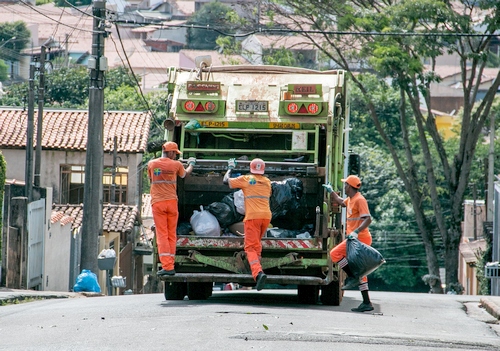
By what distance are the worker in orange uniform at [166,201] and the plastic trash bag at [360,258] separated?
6.59 feet

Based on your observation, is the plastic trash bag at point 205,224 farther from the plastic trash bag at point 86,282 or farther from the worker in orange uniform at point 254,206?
the plastic trash bag at point 86,282

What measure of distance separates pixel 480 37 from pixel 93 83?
10111 mm

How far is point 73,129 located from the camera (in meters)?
33.4

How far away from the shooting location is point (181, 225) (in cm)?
1270

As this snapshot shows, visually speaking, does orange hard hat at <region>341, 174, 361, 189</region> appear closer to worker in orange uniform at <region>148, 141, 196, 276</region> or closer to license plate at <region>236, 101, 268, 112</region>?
license plate at <region>236, 101, 268, 112</region>

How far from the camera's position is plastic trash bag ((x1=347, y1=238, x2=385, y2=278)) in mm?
11781

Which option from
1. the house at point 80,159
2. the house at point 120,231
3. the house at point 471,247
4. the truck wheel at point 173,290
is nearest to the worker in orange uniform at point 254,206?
the truck wheel at point 173,290

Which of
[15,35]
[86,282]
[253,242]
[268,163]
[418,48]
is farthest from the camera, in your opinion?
[15,35]

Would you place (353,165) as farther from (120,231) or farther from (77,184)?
(77,184)

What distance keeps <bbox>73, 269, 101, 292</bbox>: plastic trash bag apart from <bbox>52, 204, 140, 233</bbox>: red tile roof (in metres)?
10.2

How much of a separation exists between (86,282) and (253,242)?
286 inches

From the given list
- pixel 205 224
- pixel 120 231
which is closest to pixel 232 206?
pixel 205 224

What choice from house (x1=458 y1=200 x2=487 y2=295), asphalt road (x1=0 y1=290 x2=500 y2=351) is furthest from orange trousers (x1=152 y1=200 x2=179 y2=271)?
house (x1=458 y1=200 x2=487 y2=295)

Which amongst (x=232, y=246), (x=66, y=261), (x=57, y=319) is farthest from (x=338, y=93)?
(x=66, y=261)
